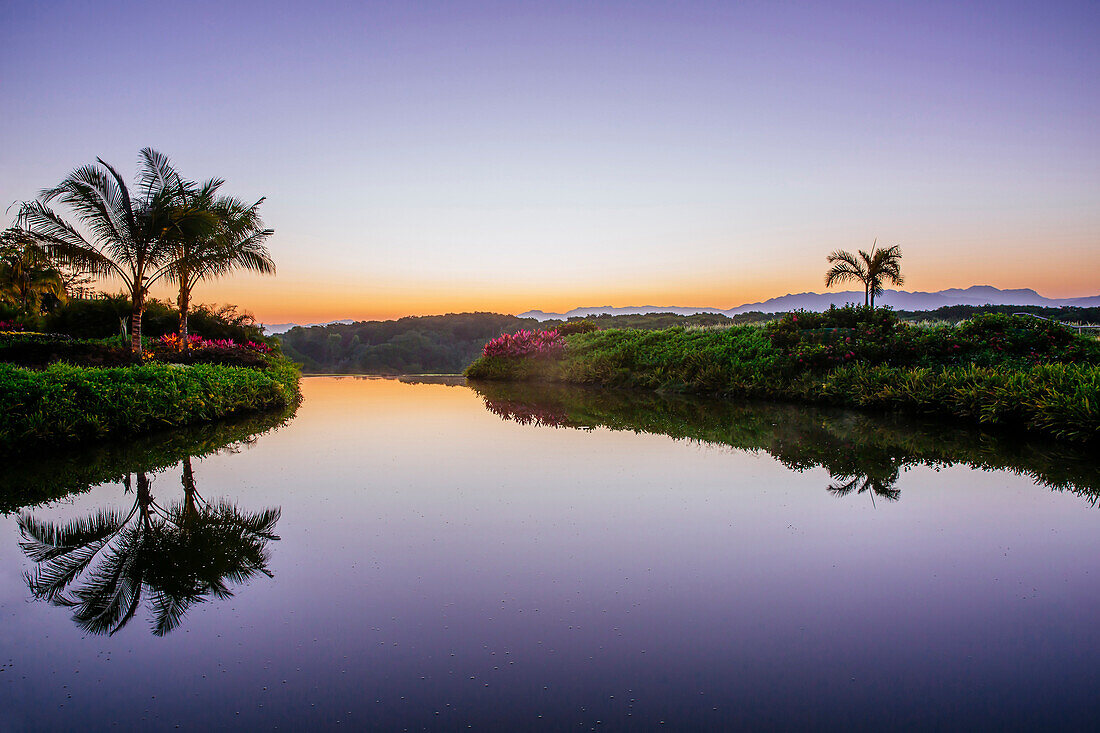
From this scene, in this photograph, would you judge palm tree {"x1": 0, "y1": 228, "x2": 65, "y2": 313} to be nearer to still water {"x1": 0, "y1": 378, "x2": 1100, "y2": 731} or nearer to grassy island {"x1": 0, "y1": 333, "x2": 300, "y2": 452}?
grassy island {"x1": 0, "y1": 333, "x2": 300, "y2": 452}

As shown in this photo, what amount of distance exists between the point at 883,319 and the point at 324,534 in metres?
14.8

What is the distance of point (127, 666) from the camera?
2.60m

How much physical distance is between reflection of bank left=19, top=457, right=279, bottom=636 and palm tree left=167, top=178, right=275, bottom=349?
1071 cm

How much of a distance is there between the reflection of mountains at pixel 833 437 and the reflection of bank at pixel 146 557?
16.4 ft

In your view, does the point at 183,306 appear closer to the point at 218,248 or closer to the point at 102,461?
the point at 218,248

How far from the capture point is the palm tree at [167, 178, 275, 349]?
14.5 metres

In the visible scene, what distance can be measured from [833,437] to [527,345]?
1257 centimetres

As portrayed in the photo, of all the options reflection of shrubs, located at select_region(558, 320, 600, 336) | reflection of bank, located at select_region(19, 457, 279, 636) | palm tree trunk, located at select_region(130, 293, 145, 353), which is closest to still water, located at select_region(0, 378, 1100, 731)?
reflection of bank, located at select_region(19, 457, 279, 636)

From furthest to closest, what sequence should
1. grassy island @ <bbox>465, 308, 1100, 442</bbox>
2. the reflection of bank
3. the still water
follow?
grassy island @ <bbox>465, 308, 1100, 442</bbox> → the reflection of bank → the still water

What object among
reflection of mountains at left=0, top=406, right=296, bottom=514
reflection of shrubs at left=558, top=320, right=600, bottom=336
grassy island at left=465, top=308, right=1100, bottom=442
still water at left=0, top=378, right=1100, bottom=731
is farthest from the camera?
reflection of shrubs at left=558, top=320, right=600, bottom=336

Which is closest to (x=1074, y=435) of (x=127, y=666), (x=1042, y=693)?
(x=1042, y=693)

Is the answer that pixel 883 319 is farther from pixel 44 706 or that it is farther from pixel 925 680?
pixel 44 706

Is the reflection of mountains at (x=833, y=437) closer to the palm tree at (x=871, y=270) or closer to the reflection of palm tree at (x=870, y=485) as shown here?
the reflection of palm tree at (x=870, y=485)

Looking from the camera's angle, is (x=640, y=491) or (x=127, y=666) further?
(x=640, y=491)
